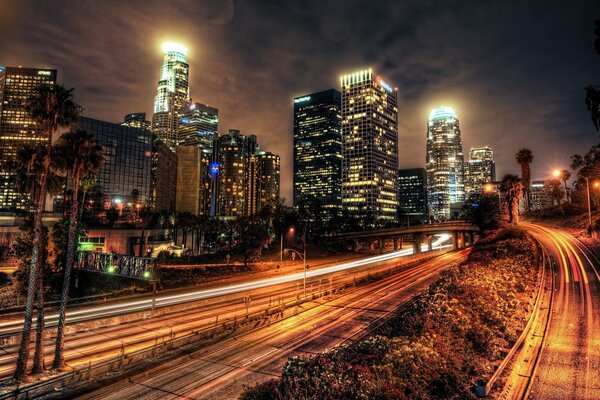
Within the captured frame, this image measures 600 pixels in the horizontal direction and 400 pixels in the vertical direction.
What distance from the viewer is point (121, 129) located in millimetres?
155625

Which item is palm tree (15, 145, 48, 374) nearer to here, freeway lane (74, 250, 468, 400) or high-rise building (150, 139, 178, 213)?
freeway lane (74, 250, 468, 400)

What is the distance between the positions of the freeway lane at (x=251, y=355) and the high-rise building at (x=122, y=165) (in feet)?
443

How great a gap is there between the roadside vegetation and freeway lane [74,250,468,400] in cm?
654

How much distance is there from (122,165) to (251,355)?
509 feet

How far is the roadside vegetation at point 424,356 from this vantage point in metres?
12.9

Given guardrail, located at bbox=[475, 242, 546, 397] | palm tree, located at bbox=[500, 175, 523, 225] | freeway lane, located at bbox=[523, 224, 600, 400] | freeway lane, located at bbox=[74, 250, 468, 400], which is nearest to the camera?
guardrail, located at bbox=[475, 242, 546, 397]

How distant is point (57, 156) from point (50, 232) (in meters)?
51.7

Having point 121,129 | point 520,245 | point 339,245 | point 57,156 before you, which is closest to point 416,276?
point 520,245

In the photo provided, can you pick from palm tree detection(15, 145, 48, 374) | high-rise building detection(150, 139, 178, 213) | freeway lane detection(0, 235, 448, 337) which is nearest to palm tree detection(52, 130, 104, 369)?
palm tree detection(15, 145, 48, 374)

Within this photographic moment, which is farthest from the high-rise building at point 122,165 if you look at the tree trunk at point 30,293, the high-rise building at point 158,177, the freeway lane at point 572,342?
the freeway lane at point 572,342

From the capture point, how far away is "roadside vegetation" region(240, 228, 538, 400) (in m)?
12.9

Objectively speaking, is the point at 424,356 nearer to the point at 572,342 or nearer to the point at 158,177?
the point at 572,342

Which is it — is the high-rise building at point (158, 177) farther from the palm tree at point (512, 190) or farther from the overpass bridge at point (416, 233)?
the palm tree at point (512, 190)

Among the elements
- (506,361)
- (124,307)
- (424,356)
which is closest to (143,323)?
(124,307)
